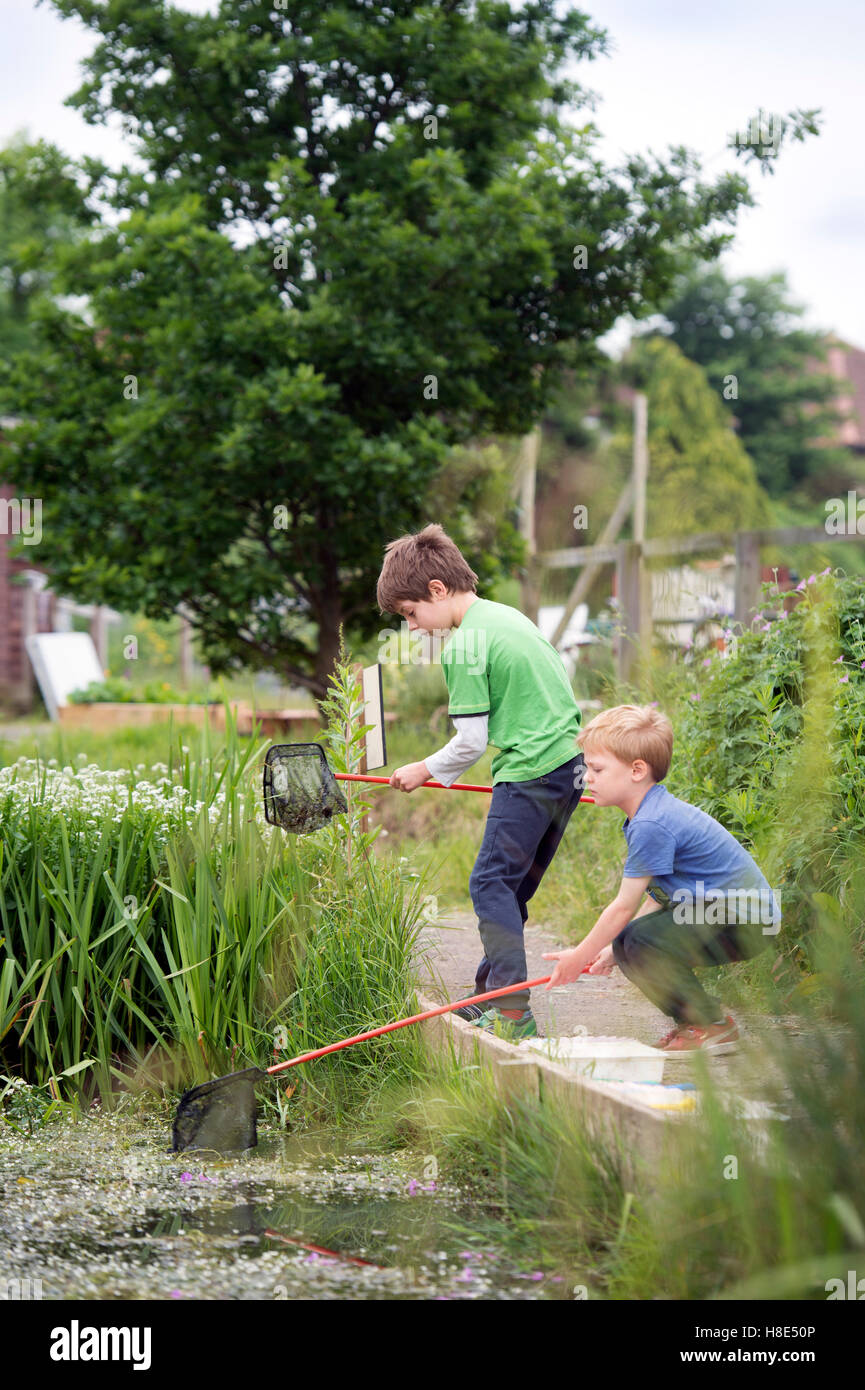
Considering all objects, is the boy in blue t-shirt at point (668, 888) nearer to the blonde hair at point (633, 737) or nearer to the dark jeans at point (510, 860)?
the blonde hair at point (633, 737)

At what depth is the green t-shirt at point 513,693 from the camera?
3.66m

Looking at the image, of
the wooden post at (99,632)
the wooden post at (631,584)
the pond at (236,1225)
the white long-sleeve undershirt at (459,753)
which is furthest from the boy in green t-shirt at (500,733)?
the wooden post at (99,632)

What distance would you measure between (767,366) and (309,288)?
26594mm

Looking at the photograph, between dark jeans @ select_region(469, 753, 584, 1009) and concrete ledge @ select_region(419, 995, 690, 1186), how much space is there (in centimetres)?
24

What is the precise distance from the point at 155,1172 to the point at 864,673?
8.24 feet

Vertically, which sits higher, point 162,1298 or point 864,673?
point 864,673

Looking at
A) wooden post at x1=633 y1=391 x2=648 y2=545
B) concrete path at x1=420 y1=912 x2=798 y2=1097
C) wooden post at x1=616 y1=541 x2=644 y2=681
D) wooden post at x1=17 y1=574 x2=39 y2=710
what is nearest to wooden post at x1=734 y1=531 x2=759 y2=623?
wooden post at x1=616 y1=541 x2=644 y2=681

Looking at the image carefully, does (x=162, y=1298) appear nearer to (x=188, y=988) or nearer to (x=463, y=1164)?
(x=463, y=1164)

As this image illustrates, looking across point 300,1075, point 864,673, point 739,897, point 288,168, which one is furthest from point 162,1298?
point 288,168

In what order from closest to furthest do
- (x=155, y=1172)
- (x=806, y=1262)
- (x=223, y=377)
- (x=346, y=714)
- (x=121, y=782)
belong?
1. (x=806, y=1262)
2. (x=155, y=1172)
3. (x=346, y=714)
4. (x=121, y=782)
5. (x=223, y=377)

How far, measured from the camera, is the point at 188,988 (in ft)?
12.0

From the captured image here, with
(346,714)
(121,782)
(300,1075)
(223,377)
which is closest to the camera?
(300,1075)

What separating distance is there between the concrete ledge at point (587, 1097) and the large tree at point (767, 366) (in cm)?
2905

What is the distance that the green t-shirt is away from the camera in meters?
3.66
